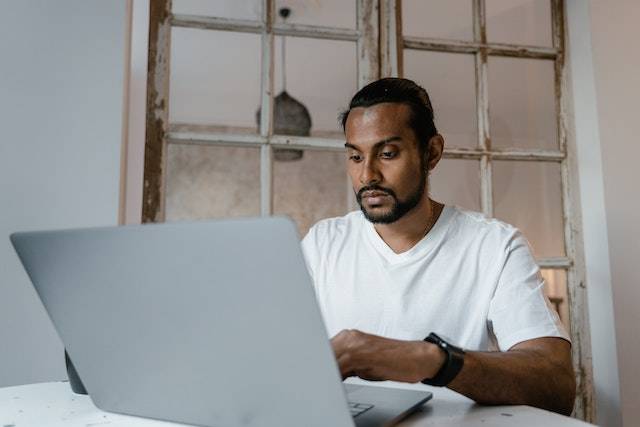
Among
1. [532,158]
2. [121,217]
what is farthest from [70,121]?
[532,158]

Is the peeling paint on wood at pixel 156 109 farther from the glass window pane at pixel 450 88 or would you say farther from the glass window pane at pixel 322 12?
the glass window pane at pixel 450 88

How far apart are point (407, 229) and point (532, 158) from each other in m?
0.87

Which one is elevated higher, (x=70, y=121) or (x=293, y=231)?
(x=70, y=121)

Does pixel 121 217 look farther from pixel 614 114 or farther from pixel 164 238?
pixel 614 114

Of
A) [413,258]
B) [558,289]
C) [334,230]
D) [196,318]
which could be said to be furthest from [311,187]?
[196,318]

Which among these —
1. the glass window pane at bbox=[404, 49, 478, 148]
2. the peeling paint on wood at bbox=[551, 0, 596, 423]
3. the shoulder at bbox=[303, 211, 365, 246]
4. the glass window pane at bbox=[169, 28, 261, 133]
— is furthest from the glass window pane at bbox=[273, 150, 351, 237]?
the peeling paint on wood at bbox=[551, 0, 596, 423]

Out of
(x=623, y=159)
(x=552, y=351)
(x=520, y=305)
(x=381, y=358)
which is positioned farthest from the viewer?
(x=623, y=159)

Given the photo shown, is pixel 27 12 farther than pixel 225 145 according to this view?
No

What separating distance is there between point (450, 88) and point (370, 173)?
33.3 inches

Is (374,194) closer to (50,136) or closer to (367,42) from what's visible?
(367,42)

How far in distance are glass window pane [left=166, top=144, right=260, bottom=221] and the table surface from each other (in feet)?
3.10

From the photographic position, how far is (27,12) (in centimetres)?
150

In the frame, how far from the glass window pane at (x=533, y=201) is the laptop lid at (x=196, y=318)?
1571 mm

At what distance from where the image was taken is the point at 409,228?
1363mm
